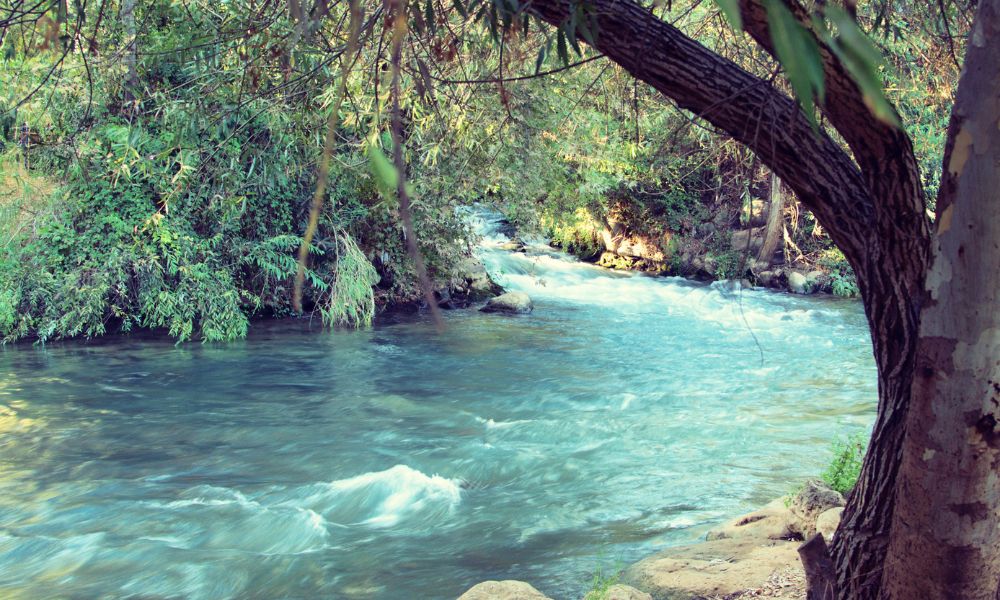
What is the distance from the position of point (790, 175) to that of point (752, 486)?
4.77 m

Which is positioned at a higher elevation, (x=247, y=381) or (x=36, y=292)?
(x=36, y=292)

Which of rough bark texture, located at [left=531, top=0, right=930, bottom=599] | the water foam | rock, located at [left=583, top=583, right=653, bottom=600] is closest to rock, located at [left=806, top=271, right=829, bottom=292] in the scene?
the water foam

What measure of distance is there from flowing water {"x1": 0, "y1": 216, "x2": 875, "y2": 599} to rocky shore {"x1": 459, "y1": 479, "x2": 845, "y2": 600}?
0.67 metres

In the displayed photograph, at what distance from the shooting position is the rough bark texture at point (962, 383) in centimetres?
246

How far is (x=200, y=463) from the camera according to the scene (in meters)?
8.05

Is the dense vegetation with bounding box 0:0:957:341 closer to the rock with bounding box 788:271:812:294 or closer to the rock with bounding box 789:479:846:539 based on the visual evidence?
the rock with bounding box 788:271:812:294

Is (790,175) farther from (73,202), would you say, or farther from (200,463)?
(73,202)

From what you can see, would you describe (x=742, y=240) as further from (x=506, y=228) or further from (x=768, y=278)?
(x=506, y=228)

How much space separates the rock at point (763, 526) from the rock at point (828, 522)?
23 cm

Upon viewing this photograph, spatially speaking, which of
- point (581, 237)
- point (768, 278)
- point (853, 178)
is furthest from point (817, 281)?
point (853, 178)

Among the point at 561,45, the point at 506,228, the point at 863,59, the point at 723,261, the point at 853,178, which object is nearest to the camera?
the point at 863,59

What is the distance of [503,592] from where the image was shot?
176 inches

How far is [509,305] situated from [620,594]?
38.5 feet

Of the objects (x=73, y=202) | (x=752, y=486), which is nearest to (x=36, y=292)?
(x=73, y=202)
